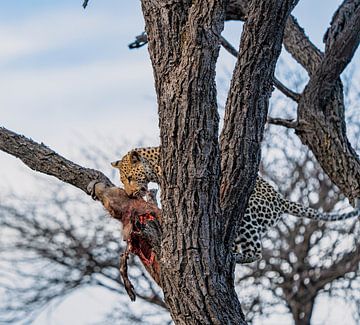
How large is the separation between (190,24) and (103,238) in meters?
8.26

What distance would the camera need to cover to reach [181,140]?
13.5ft

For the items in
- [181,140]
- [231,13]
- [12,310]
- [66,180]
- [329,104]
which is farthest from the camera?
[12,310]

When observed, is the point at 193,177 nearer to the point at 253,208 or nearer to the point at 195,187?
the point at 195,187

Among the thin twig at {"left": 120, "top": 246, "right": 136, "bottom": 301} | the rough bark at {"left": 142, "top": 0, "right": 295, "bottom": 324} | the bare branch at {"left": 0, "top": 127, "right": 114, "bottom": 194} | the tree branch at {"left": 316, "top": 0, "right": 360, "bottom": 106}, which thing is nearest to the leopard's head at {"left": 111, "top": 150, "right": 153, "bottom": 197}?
the tree branch at {"left": 316, "top": 0, "right": 360, "bottom": 106}

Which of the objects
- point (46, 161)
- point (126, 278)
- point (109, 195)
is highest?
point (46, 161)

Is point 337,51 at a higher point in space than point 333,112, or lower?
higher

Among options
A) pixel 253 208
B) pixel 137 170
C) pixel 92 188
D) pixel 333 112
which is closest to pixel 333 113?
pixel 333 112

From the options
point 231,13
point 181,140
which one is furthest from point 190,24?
point 231,13

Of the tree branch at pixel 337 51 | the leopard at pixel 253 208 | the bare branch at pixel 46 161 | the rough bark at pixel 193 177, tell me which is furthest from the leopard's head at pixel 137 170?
the rough bark at pixel 193 177

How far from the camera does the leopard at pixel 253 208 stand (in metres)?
6.32

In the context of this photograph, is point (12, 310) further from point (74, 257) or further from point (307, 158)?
point (307, 158)

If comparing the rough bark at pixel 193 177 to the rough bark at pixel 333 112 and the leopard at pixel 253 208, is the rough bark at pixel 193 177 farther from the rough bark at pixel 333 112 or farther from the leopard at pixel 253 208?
the rough bark at pixel 333 112

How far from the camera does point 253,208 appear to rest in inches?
260

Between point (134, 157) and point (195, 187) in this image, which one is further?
point (134, 157)
